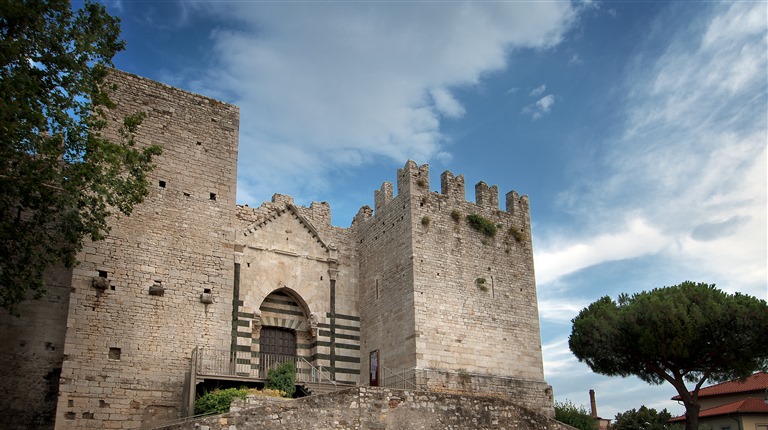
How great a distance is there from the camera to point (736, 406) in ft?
106

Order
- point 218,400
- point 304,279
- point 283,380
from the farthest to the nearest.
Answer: point 304,279
point 283,380
point 218,400

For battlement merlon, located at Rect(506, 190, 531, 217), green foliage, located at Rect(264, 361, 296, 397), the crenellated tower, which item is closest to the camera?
green foliage, located at Rect(264, 361, 296, 397)

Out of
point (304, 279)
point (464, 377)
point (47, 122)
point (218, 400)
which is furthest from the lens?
point (304, 279)

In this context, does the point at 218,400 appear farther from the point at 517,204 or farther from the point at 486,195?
the point at 517,204

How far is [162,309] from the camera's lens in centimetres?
1752

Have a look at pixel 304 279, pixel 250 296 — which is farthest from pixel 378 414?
pixel 304 279

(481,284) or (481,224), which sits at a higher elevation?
(481,224)

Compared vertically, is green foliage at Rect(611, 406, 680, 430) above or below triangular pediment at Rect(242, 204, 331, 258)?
below

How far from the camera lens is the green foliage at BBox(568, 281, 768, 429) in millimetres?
21047

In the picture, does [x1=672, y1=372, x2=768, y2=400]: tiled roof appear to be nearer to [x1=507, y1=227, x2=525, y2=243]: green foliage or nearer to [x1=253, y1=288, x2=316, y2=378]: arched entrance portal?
[x1=507, y1=227, x2=525, y2=243]: green foliage

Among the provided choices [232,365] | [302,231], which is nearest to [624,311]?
[302,231]

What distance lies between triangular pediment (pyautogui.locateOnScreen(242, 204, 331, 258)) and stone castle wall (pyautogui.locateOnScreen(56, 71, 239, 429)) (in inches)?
89.8

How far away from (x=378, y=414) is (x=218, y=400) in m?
3.87

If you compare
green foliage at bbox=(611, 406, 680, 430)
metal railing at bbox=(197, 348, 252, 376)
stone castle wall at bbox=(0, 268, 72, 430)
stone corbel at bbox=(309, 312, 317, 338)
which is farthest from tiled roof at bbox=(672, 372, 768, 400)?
stone castle wall at bbox=(0, 268, 72, 430)
